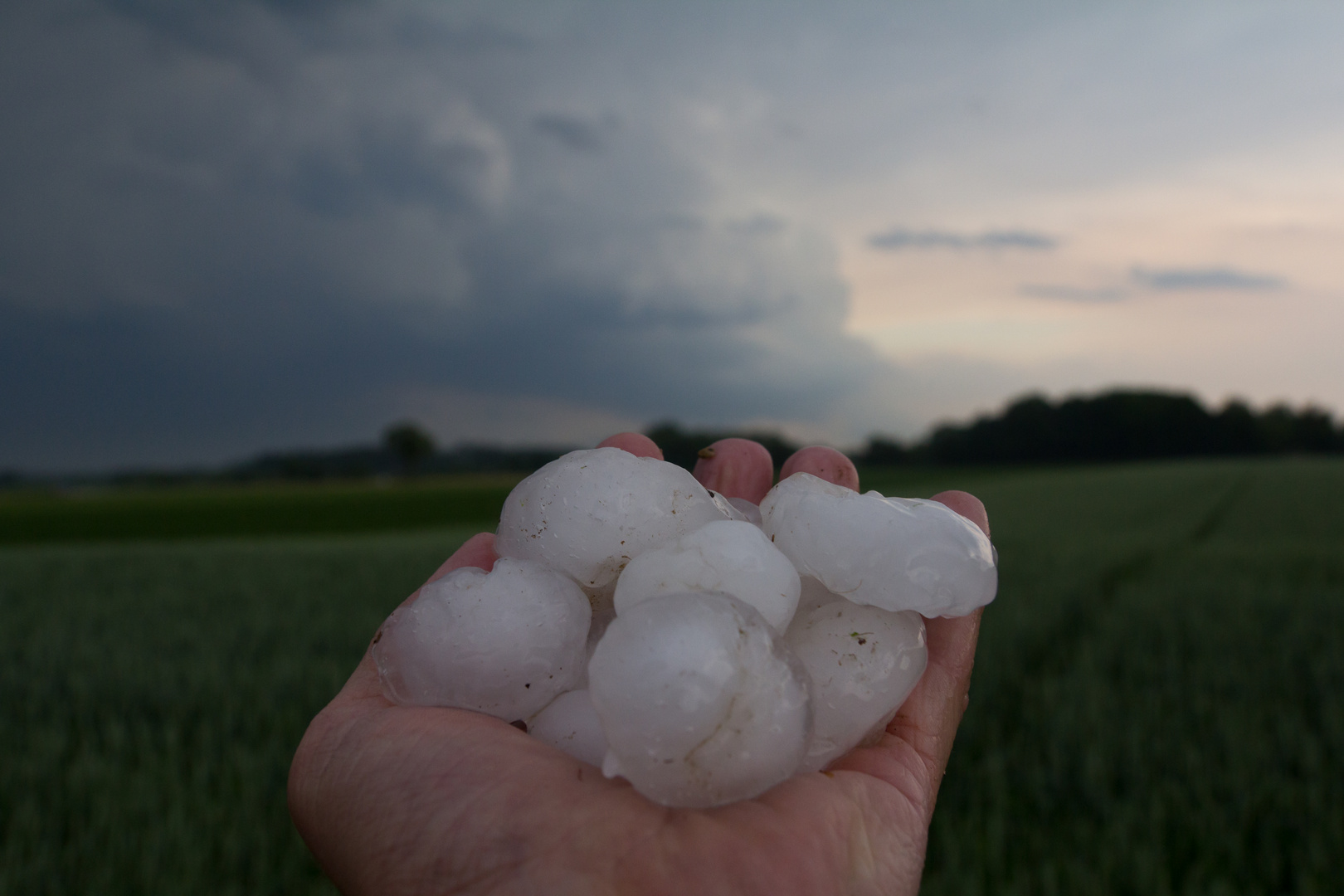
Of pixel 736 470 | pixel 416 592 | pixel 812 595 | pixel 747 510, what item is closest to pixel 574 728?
pixel 416 592

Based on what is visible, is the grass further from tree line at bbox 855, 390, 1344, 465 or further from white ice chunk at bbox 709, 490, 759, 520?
tree line at bbox 855, 390, 1344, 465

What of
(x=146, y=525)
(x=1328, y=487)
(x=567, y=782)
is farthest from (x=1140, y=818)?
(x=146, y=525)

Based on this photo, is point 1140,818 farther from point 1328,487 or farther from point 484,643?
point 1328,487

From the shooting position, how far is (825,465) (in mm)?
2021

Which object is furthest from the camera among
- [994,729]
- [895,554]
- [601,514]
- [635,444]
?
[994,729]

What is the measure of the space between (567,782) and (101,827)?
2.35 meters

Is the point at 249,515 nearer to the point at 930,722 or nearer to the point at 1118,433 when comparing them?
the point at 930,722

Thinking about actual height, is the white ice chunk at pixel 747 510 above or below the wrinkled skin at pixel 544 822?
above

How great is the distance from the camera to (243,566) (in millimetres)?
9000

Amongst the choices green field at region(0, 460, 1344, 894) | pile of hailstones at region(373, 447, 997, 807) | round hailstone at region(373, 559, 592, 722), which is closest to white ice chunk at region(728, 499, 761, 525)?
pile of hailstones at region(373, 447, 997, 807)

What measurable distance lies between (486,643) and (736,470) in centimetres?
97

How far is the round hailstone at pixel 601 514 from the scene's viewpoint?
1.55 m

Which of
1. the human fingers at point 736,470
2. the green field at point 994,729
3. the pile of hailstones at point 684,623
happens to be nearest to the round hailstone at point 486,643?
the pile of hailstones at point 684,623

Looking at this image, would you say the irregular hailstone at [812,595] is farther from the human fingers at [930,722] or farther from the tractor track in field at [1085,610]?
the tractor track in field at [1085,610]
